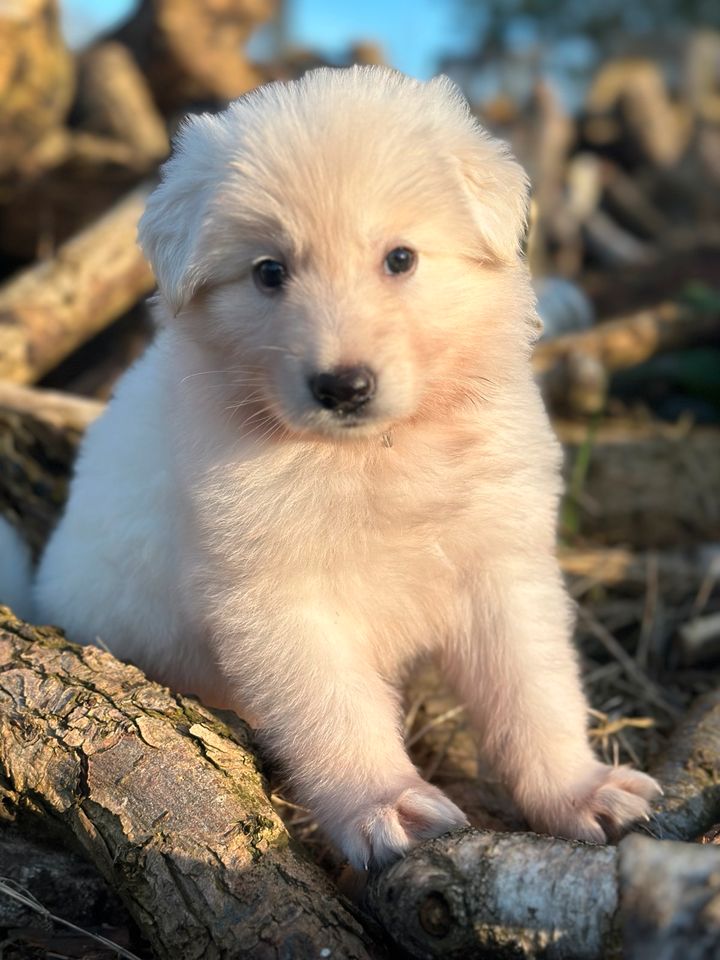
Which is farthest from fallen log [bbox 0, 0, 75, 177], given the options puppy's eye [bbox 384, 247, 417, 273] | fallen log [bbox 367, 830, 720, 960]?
fallen log [bbox 367, 830, 720, 960]

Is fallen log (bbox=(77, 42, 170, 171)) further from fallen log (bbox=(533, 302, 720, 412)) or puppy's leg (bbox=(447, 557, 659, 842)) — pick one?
puppy's leg (bbox=(447, 557, 659, 842))

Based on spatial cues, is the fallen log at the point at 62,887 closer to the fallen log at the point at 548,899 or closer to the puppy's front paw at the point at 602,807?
the fallen log at the point at 548,899

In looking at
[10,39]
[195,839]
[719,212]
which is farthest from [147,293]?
[719,212]

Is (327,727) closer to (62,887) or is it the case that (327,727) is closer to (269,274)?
(62,887)

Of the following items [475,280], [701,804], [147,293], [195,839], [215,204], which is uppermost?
[215,204]

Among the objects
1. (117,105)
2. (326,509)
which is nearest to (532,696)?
(326,509)

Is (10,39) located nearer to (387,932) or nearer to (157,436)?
(157,436)
